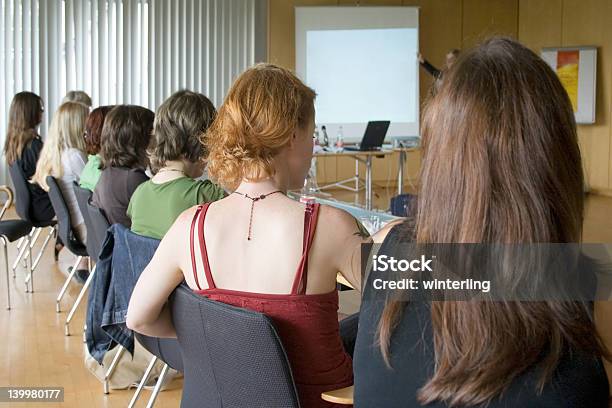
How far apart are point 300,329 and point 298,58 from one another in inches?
413

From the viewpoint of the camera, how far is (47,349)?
14.9 feet

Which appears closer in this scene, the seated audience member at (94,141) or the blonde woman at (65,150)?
the seated audience member at (94,141)

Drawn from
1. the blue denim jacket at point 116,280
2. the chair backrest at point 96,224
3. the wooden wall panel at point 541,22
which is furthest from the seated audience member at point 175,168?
the wooden wall panel at point 541,22

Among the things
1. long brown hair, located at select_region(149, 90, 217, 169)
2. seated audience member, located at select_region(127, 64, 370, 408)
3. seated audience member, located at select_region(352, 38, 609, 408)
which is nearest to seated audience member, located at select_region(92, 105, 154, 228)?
long brown hair, located at select_region(149, 90, 217, 169)

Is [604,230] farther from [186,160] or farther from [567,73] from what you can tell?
[186,160]

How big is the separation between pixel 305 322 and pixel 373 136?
8.66m

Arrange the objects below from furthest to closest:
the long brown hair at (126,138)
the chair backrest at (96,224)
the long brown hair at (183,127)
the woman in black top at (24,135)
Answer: the woman in black top at (24,135), the long brown hair at (126,138), the chair backrest at (96,224), the long brown hair at (183,127)

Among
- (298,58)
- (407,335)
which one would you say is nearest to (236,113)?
(407,335)

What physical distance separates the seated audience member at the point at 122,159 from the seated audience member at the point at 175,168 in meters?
0.76

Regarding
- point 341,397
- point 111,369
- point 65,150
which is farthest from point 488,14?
point 341,397

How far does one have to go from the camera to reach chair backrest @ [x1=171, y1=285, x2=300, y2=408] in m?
1.70

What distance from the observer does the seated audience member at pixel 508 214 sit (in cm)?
113

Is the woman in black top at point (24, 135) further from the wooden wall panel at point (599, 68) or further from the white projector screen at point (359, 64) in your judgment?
the wooden wall panel at point (599, 68)

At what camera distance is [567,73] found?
12008 mm
